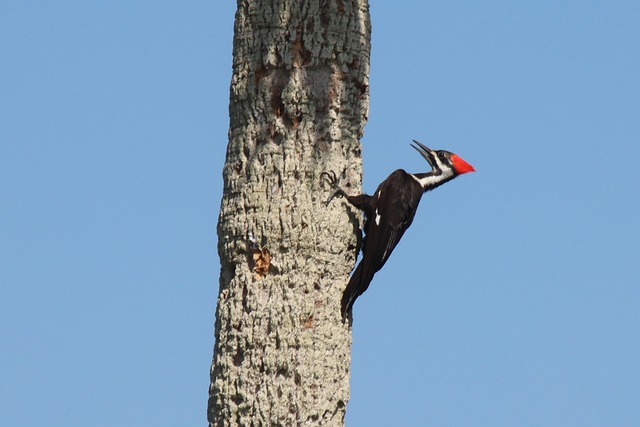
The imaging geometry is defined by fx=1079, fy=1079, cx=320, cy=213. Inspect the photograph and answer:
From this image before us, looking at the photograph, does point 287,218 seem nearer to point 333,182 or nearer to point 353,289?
point 333,182

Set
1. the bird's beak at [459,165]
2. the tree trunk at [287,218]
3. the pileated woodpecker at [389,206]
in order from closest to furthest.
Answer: the tree trunk at [287,218] → the pileated woodpecker at [389,206] → the bird's beak at [459,165]

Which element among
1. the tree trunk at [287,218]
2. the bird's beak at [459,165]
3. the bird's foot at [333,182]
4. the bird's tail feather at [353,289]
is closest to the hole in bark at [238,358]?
the tree trunk at [287,218]

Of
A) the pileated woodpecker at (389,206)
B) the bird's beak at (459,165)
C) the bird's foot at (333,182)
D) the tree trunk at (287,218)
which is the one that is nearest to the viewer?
the tree trunk at (287,218)

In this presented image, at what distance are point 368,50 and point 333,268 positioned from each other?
3.79 feet

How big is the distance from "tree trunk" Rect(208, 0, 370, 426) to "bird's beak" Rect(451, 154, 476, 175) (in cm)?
154

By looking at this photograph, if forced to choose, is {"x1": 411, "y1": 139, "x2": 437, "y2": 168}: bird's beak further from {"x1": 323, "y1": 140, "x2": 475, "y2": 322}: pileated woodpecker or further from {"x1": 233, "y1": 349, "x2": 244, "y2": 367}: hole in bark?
{"x1": 233, "y1": 349, "x2": 244, "y2": 367}: hole in bark

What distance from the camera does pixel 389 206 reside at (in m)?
6.01

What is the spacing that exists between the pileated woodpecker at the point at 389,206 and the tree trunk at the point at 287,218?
8 cm

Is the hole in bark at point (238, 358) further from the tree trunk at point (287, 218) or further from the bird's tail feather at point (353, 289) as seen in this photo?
the bird's tail feather at point (353, 289)

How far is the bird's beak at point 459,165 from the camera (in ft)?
22.8

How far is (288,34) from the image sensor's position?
17.5ft

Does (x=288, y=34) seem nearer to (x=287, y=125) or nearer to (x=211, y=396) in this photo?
(x=287, y=125)

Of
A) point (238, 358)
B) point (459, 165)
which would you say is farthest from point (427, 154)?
point (238, 358)

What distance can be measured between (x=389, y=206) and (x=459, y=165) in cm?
110
